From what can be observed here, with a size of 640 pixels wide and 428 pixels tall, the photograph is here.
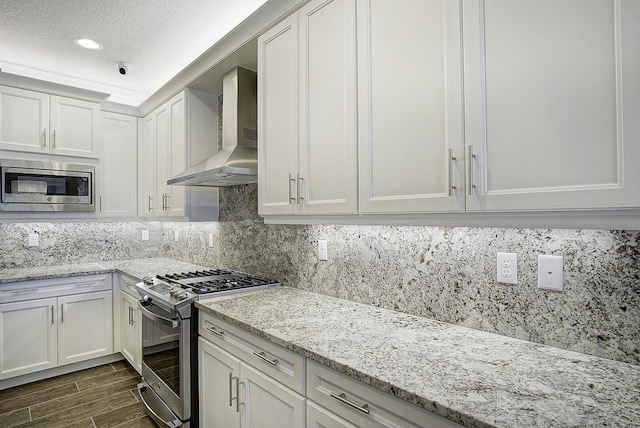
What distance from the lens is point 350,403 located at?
44.8 inches

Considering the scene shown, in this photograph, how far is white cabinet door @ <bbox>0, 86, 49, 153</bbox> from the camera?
2961 mm

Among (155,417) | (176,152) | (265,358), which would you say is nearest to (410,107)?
(265,358)

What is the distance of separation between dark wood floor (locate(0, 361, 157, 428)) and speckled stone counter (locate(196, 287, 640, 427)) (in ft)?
5.33

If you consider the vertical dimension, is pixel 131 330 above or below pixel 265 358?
below

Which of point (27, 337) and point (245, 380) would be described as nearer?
point (245, 380)

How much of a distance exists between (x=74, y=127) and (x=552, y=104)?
3782mm

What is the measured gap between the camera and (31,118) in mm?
3084

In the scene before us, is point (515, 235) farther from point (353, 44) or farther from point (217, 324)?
point (217, 324)

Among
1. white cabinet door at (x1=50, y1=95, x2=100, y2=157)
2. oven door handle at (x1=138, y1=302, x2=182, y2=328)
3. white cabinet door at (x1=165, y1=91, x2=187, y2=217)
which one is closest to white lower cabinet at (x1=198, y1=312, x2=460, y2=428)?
oven door handle at (x1=138, y1=302, x2=182, y2=328)

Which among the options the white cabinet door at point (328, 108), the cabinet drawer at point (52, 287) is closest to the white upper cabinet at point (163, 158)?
the cabinet drawer at point (52, 287)

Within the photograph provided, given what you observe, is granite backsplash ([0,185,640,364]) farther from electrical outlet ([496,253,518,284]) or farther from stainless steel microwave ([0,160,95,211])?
stainless steel microwave ([0,160,95,211])

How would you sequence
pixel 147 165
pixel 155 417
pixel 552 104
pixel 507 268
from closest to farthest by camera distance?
pixel 552 104 < pixel 507 268 < pixel 155 417 < pixel 147 165

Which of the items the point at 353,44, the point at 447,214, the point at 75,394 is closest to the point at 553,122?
the point at 447,214

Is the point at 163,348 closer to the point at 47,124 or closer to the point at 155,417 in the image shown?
the point at 155,417
